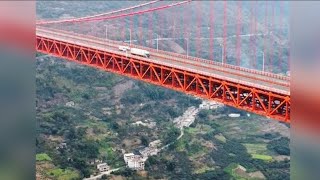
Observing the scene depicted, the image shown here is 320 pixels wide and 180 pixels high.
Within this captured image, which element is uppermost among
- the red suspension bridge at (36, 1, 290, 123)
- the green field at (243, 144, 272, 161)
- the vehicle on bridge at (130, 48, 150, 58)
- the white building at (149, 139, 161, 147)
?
the vehicle on bridge at (130, 48, 150, 58)

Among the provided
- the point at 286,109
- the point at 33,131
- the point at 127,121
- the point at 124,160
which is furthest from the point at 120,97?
the point at 33,131

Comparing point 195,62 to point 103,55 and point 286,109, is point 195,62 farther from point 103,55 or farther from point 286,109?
point 286,109

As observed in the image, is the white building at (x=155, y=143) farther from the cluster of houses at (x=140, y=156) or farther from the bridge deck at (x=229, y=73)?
the bridge deck at (x=229, y=73)

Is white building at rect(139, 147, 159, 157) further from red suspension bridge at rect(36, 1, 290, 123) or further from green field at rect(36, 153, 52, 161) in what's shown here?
red suspension bridge at rect(36, 1, 290, 123)

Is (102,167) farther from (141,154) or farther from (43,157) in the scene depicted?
(141,154)

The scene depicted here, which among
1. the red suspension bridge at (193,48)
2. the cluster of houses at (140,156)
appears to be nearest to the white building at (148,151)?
the cluster of houses at (140,156)

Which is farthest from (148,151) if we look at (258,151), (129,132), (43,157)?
(258,151)

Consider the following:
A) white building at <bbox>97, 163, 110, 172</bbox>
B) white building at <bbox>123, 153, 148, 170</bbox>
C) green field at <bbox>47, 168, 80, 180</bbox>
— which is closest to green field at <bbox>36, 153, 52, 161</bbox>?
green field at <bbox>47, 168, 80, 180</bbox>
